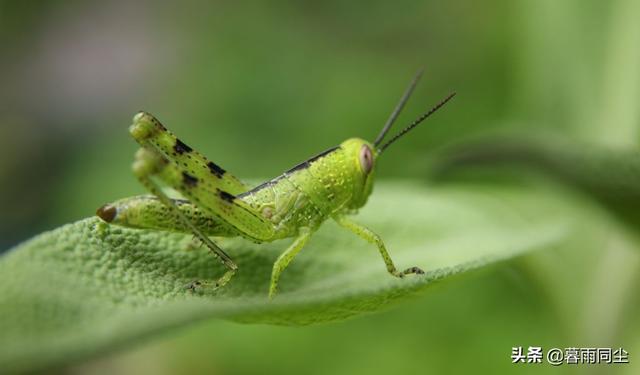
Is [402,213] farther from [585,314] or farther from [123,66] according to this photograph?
[123,66]

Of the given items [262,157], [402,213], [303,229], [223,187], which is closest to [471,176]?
[402,213]

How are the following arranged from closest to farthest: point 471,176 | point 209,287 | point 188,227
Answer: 1. point 209,287
2. point 188,227
3. point 471,176

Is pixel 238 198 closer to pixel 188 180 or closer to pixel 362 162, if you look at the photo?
pixel 188 180

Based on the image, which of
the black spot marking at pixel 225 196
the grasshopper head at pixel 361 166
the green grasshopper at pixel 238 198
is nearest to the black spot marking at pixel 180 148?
the green grasshopper at pixel 238 198

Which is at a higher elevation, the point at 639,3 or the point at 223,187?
the point at 639,3

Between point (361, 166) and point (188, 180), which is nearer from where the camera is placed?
point (188, 180)

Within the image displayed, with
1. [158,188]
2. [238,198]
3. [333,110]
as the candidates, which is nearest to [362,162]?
[238,198]

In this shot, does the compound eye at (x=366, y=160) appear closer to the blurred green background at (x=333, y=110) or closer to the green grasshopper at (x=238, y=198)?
the green grasshopper at (x=238, y=198)
